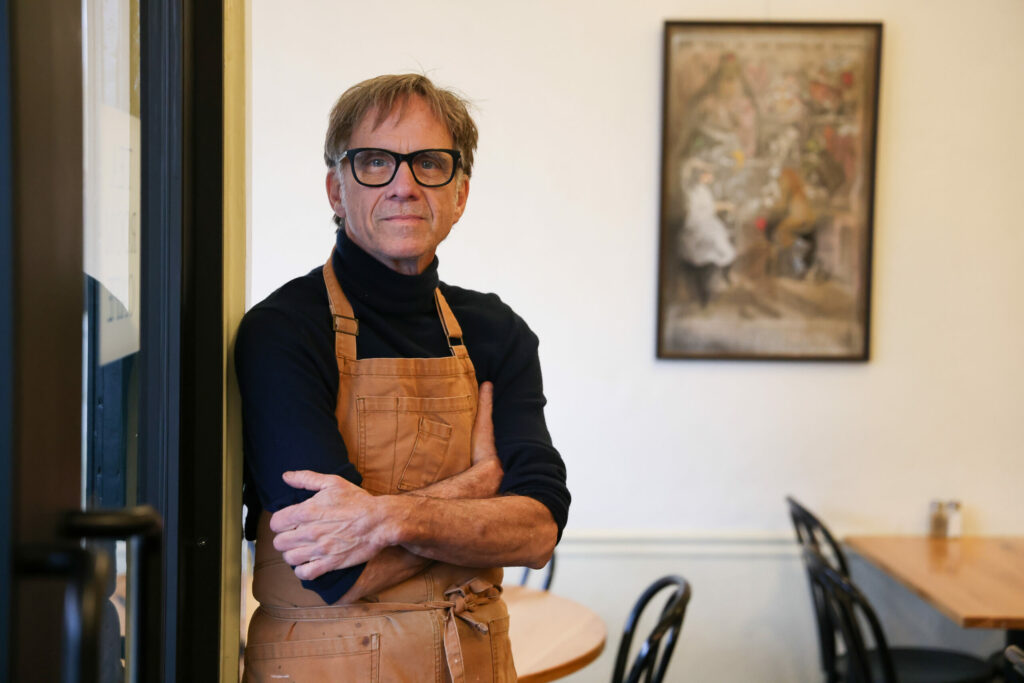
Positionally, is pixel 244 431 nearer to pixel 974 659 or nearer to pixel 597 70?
pixel 597 70

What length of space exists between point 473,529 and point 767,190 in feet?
7.84

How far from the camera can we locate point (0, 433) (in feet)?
2.04

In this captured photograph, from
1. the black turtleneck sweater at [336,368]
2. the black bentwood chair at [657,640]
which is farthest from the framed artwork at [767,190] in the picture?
the black turtleneck sweater at [336,368]

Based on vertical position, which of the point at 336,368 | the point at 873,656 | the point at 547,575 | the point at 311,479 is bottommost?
the point at 873,656

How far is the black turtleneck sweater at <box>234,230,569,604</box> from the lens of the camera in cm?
119

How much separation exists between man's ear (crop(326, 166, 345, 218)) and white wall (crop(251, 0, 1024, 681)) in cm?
183

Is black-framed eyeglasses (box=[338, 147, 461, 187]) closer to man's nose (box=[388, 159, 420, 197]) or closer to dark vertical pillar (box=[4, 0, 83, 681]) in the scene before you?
man's nose (box=[388, 159, 420, 197])

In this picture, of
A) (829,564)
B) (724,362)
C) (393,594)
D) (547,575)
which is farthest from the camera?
(724,362)

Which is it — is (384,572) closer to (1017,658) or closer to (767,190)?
(1017,658)

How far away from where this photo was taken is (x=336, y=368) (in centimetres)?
128

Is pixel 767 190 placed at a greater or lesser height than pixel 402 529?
greater

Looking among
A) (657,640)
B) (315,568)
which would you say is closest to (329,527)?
(315,568)

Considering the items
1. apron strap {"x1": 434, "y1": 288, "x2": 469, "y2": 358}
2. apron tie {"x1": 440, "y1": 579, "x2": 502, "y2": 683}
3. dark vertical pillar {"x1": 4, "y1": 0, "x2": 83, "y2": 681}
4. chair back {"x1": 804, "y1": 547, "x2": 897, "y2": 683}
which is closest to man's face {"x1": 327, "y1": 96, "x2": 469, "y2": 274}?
apron strap {"x1": 434, "y1": 288, "x2": 469, "y2": 358}

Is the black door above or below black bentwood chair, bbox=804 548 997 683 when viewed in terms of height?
above
